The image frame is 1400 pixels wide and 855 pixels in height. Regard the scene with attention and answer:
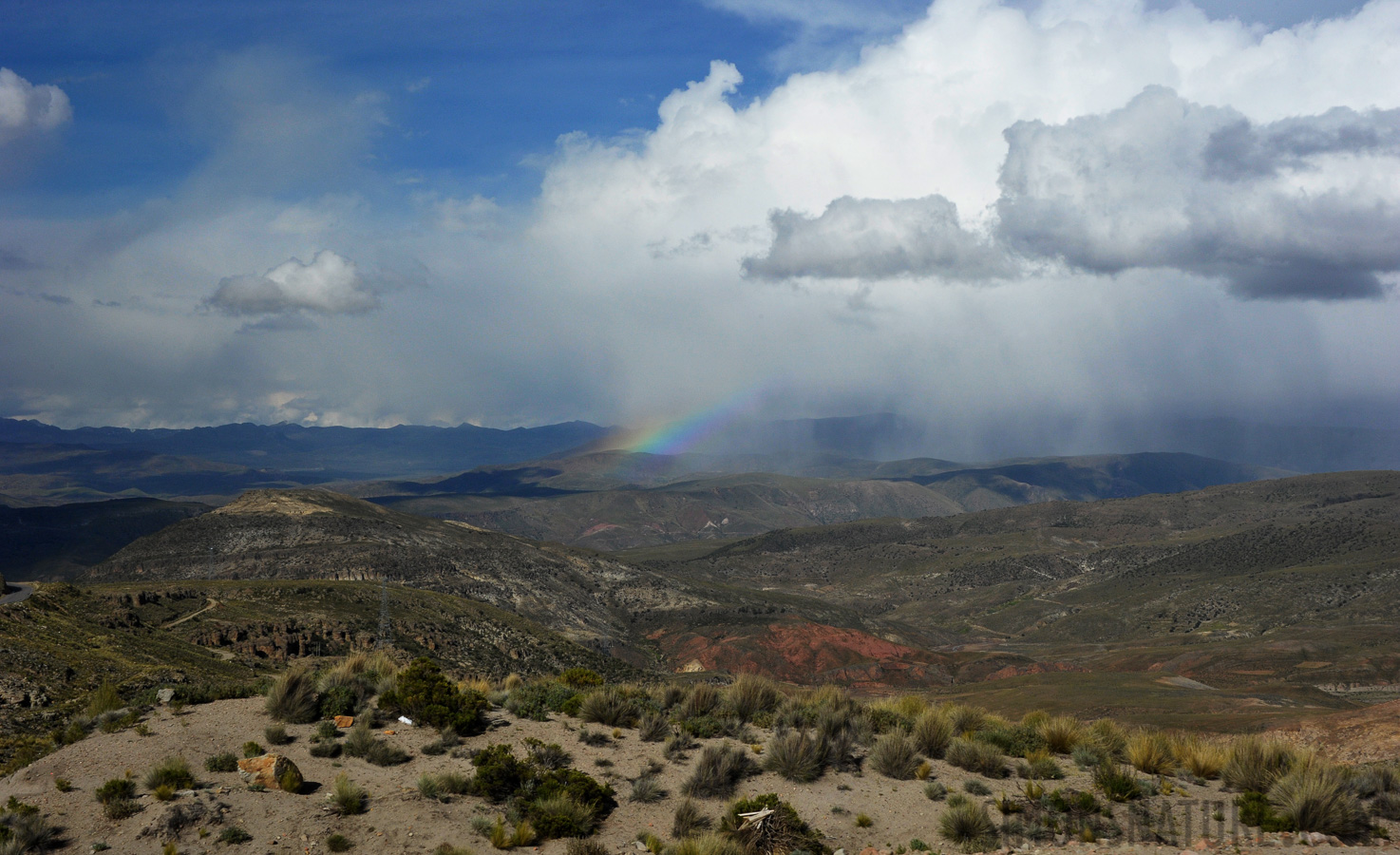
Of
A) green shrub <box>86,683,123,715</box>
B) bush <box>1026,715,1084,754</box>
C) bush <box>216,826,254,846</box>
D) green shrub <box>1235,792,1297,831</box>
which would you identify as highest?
green shrub <box>86,683,123,715</box>

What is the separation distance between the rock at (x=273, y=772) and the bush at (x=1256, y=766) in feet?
56.5

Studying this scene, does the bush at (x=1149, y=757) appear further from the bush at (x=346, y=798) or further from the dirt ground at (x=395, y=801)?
the bush at (x=346, y=798)

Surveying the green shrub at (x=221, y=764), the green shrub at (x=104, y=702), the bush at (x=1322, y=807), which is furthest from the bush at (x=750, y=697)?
the green shrub at (x=104, y=702)

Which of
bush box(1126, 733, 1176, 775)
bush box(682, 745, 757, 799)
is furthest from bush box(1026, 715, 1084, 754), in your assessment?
bush box(682, 745, 757, 799)

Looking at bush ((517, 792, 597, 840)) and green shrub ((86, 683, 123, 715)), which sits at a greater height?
green shrub ((86, 683, 123, 715))

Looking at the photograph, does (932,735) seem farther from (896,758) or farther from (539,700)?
(539,700)

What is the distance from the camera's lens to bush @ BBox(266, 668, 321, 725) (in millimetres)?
15953

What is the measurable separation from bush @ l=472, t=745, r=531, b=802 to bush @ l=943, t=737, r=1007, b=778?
8.60 metres

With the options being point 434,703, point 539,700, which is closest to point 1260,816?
point 539,700

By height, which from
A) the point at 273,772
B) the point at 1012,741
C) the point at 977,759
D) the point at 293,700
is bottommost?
the point at 1012,741

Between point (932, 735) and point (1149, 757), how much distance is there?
433cm

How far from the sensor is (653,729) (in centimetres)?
1706

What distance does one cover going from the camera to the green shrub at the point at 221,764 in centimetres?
1349

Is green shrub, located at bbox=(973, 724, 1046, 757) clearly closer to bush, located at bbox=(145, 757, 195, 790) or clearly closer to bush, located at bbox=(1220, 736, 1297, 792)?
bush, located at bbox=(1220, 736, 1297, 792)
